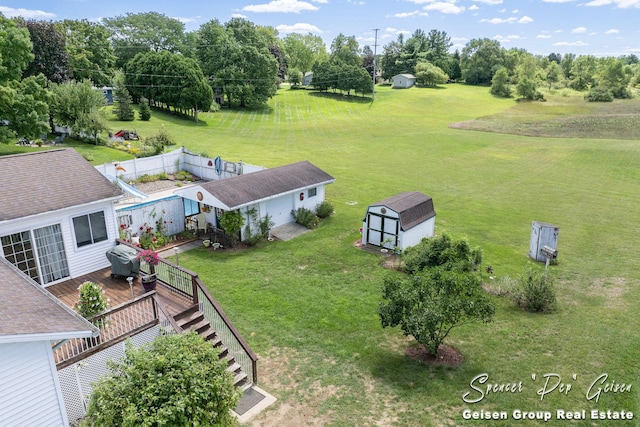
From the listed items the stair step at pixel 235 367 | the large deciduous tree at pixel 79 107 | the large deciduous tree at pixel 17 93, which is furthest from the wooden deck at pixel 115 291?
the large deciduous tree at pixel 79 107

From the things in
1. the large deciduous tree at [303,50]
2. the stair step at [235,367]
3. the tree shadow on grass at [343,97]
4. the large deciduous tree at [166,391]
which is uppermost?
the large deciduous tree at [303,50]

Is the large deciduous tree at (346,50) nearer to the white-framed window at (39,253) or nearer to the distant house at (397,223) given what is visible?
the distant house at (397,223)

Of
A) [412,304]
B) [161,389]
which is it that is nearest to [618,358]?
[412,304]

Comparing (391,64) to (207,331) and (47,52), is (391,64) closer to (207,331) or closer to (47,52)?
(47,52)

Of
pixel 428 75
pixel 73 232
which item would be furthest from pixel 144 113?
pixel 428 75

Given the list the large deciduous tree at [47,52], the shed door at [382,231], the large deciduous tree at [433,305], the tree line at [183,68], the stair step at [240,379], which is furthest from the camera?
the large deciduous tree at [47,52]

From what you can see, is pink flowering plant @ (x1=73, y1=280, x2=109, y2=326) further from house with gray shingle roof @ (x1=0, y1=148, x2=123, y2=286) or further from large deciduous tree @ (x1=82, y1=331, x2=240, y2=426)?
house with gray shingle roof @ (x1=0, y1=148, x2=123, y2=286)

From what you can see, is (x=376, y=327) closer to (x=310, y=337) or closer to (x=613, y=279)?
(x=310, y=337)

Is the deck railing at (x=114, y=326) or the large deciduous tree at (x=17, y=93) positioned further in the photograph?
the large deciduous tree at (x=17, y=93)
